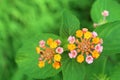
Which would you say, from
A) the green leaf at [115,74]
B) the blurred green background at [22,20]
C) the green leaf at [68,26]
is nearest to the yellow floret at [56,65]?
the green leaf at [68,26]

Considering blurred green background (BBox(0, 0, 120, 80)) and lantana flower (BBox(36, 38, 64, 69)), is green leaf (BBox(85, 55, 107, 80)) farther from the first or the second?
blurred green background (BBox(0, 0, 120, 80))

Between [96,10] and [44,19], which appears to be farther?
[44,19]

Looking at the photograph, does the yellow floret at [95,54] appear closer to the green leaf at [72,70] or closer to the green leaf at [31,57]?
the green leaf at [72,70]

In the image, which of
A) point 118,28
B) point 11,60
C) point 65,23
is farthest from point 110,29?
point 11,60

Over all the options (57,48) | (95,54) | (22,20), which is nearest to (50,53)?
(57,48)

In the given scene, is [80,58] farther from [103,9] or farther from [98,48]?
[103,9]

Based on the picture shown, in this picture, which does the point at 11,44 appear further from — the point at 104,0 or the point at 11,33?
the point at 104,0
